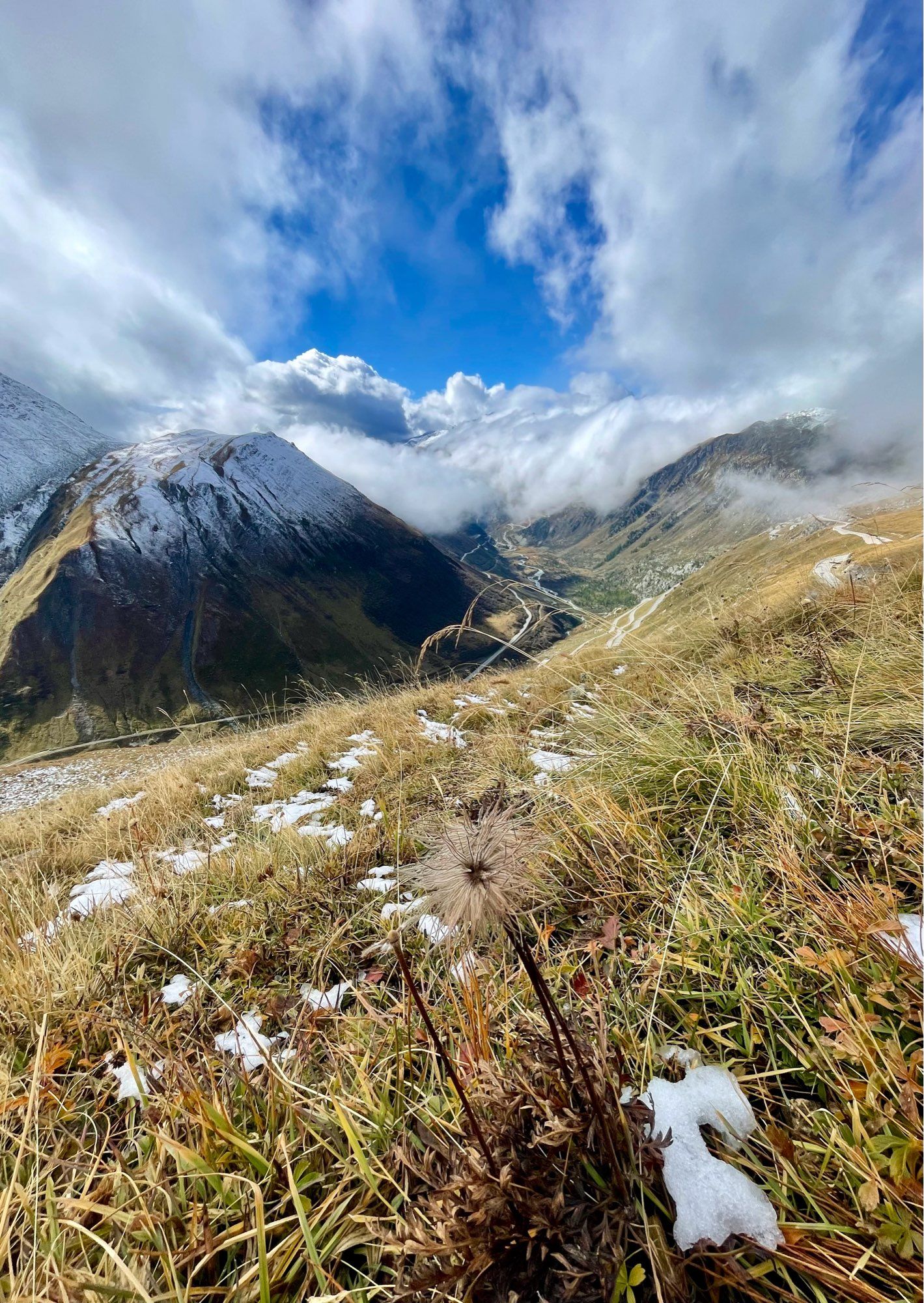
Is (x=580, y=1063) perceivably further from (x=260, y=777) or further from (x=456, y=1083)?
(x=260, y=777)

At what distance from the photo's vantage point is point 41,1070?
81.0 inches

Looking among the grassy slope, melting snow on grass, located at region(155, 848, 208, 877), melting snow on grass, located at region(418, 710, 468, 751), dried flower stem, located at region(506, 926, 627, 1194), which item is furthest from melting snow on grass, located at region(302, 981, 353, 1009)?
melting snow on grass, located at region(418, 710, 468, 751)

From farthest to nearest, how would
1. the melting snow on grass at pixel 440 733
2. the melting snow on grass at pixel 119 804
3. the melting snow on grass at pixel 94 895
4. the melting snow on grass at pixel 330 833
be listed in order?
the melting snow on grass at pixel 119 804
the melting snow on grass at pixel 440 733
the melting snow on grass at pixel 330 833
the melting snow on grass at pixel 94 895

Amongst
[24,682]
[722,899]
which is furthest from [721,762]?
[24,682]

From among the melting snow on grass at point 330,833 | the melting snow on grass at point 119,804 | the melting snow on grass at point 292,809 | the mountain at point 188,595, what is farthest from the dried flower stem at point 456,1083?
the mountain at point 188,595

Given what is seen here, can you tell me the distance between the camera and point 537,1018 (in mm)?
2080

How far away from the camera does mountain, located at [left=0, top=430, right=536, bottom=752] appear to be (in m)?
113

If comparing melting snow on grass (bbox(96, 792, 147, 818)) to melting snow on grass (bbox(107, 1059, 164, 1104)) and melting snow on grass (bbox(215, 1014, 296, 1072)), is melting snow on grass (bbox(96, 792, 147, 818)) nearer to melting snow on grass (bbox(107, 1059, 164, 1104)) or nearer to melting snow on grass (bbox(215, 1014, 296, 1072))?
melting snow on grass (bbox(107, 1059, 164, 1104))

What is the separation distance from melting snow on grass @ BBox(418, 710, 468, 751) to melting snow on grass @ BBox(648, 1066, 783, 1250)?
15.4ft

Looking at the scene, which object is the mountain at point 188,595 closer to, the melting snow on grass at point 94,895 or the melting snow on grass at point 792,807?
the melting snow on grass at point 94,895

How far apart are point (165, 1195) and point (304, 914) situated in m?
1.67

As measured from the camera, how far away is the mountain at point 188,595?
11325 cm

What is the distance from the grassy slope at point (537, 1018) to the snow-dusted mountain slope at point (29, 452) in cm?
23047

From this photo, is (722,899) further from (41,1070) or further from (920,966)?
(41,1070)
